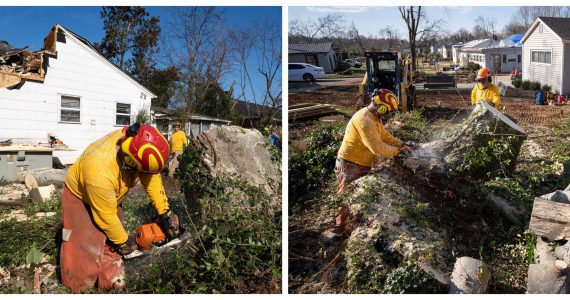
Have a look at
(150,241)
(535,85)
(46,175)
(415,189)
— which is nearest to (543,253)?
(415,189)

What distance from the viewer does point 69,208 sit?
3053 mm

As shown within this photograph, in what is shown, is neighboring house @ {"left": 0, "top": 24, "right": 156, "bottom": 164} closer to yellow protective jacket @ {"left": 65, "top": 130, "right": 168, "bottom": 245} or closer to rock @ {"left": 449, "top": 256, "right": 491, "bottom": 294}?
yellow protective jacket @ {"left": 65, "top": 130, "right": 168, "bottom": 245}

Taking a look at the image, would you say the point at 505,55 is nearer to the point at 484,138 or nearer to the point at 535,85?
the point at 535,85

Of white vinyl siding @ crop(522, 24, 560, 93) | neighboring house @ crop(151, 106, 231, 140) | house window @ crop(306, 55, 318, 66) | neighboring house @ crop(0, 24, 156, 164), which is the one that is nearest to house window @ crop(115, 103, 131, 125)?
neighboring house @ crop(0, 24, 156, 164)

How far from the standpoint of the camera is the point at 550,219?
121 inches

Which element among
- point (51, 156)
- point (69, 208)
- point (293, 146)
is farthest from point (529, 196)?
point (51, 156)

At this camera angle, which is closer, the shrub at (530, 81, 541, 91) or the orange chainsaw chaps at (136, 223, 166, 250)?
the orange chainsaw chaps at (136, 223, 166, 250)

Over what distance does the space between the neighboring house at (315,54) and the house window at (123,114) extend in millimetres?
1628

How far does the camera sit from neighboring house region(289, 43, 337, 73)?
11.7ft

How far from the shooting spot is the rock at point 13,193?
3.75 meters

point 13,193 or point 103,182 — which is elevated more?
point 103,182

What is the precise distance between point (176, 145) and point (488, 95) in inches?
114

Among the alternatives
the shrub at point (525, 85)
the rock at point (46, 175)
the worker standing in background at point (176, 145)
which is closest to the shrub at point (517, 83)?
the shrub at point (525, 85)

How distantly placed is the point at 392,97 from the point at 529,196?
139 centimetres
